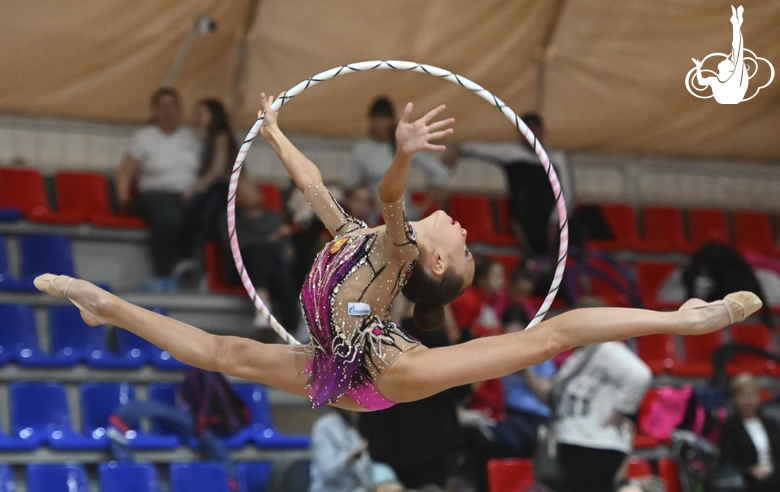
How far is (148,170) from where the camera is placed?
8656 millimetres

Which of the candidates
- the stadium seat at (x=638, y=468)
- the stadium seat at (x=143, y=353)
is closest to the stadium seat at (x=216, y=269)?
the stadium seat at (x=143, y=353)

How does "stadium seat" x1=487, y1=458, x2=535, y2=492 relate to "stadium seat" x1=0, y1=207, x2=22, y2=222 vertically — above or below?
below

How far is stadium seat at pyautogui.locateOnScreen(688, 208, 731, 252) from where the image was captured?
37.5ft

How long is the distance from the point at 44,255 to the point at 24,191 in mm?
732

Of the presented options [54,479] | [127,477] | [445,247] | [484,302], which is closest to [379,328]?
[445,247]

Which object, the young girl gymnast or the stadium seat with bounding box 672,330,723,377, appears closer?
the young girl gymnast

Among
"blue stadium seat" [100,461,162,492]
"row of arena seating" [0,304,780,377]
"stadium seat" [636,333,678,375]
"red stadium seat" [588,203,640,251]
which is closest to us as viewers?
"blue stadium seat" [100,461,162,492]

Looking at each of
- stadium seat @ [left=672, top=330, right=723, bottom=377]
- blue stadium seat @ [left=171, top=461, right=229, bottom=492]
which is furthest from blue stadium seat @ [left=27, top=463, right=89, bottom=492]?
stadium seat @ [left=672, top=330, right=723, bottom=377]

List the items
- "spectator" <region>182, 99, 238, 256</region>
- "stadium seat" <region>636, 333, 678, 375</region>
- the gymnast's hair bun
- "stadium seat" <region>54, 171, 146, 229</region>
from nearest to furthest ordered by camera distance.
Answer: the gymnast's hair bun → "spectator" <region>182, 99, 238, 256</region> → "stadium seat" <region>54, 171, 146, 229</region> → "stadium seat" <region>636, 333, 678, 375</region>

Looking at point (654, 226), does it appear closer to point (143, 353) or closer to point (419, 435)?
point (143, 353)

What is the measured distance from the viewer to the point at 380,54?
943 centimetres

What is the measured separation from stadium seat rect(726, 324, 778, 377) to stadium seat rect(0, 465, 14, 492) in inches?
220

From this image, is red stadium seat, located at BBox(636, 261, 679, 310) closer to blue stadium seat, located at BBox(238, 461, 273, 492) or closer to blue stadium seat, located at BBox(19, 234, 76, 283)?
blue stadium seat, located at BBox(238, 461, 273, 492)

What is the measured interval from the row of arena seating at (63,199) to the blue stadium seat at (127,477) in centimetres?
232
